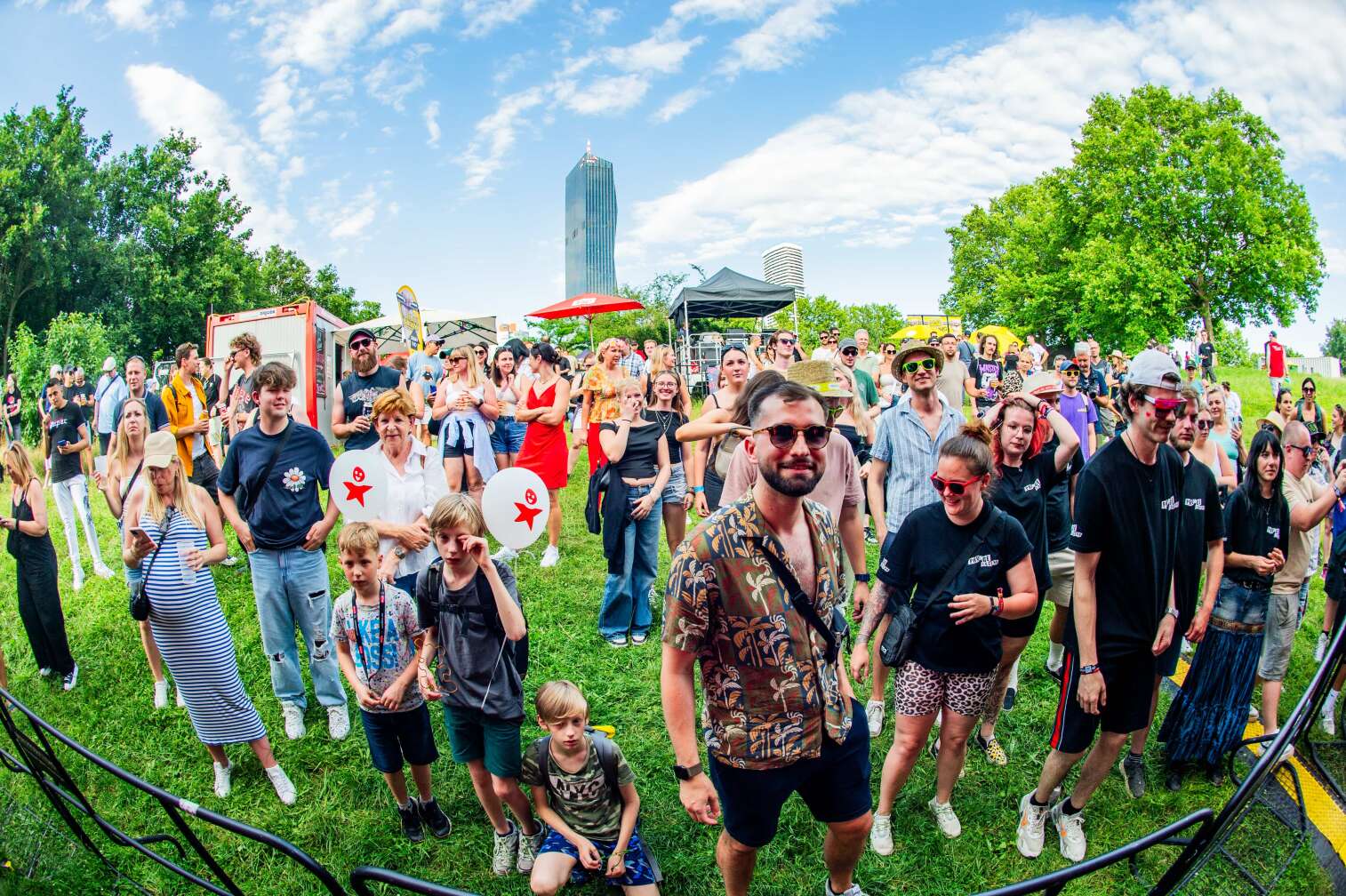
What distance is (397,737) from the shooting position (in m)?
3.64

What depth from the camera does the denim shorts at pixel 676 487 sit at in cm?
588

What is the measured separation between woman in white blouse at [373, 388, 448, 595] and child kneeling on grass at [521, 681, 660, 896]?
152cm

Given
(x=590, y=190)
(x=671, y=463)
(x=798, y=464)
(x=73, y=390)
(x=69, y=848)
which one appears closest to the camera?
(x=798, y=464)

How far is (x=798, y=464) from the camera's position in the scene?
2.23 meters

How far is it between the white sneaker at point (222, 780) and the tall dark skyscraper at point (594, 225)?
194 metres

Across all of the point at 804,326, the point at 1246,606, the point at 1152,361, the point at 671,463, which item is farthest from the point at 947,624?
the point at 804,326

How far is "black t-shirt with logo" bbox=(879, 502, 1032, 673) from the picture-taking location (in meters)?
3.27

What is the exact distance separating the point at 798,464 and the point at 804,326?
105 ft

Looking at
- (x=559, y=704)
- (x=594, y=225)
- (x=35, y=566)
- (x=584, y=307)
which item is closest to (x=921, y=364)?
(x=559, y=704)

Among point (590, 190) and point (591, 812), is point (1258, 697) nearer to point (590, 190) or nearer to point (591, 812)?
Result: point (591, 812)

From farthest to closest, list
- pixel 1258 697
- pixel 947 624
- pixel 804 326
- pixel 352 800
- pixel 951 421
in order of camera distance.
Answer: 1. pixel 804 326
2. pixel 1258 697
3. pixel 951 421
4. pixel 352 800
5. pixel 947 624

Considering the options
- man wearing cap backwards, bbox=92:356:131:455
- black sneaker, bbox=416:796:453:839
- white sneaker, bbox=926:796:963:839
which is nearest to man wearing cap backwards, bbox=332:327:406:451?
black sneaker, bbox=416:796:453:839

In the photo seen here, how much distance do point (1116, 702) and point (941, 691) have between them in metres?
0.78

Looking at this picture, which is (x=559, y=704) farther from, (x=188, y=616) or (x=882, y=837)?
(x=188, y=616)
